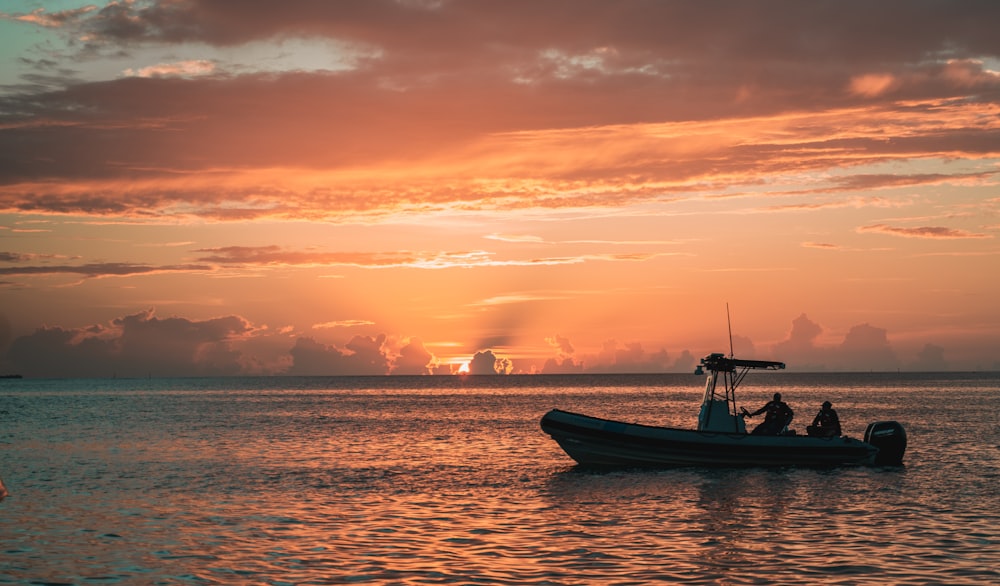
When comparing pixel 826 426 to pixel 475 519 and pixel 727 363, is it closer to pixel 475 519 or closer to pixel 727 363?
pixel 727 363

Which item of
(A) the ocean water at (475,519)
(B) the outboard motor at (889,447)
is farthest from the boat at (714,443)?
(A) the ocean water at (475,519)

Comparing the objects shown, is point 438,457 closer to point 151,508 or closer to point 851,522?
point 151,508

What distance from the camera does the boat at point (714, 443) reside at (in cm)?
3534

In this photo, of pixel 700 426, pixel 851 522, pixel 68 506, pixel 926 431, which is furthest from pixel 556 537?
pixel 926 431

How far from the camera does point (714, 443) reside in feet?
116

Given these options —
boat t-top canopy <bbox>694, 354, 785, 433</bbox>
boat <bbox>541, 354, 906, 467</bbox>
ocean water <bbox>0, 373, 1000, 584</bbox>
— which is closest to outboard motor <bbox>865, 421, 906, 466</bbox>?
boat <bbox>541, 354, 906, 467</bbox>

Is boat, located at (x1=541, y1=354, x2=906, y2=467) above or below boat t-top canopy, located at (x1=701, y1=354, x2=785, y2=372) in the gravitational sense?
below

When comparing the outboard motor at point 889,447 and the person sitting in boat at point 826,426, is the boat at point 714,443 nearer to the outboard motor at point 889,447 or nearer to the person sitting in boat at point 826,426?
→ the outboard motor at point 889,447

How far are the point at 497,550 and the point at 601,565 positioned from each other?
2.52 metres

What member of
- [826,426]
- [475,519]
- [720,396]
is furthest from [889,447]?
[475,519]

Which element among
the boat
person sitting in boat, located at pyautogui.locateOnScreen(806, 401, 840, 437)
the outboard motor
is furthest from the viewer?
person sitting in boat, located at pyautogui.locateOnScreen(806, 401, 840, 437)

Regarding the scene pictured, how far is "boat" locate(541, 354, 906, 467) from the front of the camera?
35344 mm

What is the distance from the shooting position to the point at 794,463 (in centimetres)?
3594

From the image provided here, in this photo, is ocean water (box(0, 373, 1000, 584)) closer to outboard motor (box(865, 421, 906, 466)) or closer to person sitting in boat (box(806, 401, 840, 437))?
outboard motor (box(865, 421, 906, 466))
